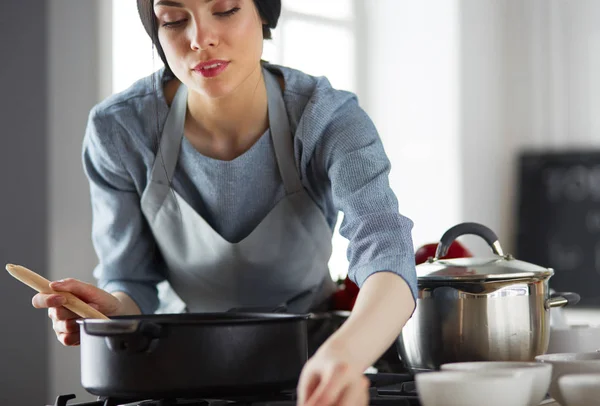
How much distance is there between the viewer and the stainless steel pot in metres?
1.13

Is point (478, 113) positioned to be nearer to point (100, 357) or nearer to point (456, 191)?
point (456, 191)

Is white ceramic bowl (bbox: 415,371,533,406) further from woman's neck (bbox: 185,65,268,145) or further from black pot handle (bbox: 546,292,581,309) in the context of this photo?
woman's neck (bbox: 185,65,268,145)

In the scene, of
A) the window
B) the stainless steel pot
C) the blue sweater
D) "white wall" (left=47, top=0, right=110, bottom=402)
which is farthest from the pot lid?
the window

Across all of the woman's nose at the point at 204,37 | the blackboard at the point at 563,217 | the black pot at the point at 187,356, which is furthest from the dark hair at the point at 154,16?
the blackboard at the point at 563,217

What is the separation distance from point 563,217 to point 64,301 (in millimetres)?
3823

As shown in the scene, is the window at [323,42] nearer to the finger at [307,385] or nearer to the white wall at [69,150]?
the white wall at [69,150]

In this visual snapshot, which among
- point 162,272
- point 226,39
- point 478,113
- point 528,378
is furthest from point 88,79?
point 478,113

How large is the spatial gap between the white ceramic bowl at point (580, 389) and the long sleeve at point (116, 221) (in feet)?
2.69

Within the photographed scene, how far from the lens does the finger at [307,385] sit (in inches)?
30.0

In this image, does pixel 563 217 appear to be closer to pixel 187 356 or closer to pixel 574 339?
pixel 574 339

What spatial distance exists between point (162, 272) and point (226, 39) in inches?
19.8

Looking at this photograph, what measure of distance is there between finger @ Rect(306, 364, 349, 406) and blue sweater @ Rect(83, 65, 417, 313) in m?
0.42

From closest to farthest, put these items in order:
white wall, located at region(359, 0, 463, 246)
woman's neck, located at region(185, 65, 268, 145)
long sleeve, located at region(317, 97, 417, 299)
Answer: long sleeve, located at region(317, 97, 417, 299)
woman's neck, located at region(185, 65, 268, 145)
white wall, located at region(359, 0, 463, 246)

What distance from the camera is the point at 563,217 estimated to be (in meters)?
4.56
